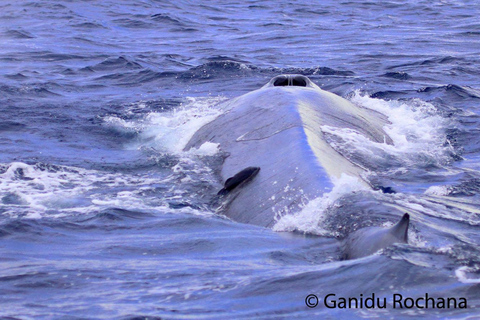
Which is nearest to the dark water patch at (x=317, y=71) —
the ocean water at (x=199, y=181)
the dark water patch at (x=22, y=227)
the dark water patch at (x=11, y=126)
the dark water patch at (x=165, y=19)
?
the ocean water at (x=199, y=181)

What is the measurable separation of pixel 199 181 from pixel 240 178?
1120 mm

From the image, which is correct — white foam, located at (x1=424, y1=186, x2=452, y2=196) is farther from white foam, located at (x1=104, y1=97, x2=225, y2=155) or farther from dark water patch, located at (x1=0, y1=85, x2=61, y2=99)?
dark water patch, located at (x1=0, y1=85, x2=61, y2=99)

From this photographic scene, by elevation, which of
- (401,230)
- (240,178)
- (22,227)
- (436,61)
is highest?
(401,230)

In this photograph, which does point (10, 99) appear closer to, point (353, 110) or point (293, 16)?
point (353, 110)

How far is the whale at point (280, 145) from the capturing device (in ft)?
25.7

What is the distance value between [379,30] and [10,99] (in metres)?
16.2

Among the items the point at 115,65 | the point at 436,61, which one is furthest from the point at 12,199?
the point at 436,61

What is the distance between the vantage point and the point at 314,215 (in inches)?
277

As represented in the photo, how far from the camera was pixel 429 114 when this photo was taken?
1466 cm

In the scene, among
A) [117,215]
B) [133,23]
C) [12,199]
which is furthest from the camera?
[133,23]

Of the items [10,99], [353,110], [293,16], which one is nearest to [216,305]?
[353,110]

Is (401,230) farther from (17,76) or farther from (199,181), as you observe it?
(17,76)

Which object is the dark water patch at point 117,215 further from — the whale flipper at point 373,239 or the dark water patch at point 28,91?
the dark water patch at point 28,91

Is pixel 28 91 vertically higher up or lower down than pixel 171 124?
higher up
